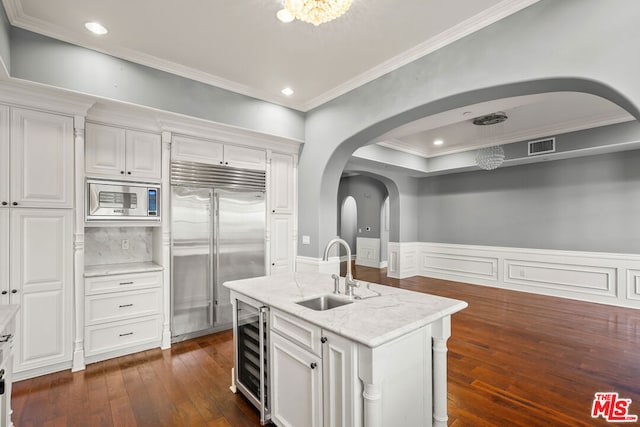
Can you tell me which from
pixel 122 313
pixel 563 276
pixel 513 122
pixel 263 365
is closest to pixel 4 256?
pixel 122 313

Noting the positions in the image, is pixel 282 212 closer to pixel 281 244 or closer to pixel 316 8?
pixel 281 244

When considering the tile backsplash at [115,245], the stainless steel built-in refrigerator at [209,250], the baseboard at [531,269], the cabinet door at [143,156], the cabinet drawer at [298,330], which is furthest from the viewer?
the baseboard at [531,269]

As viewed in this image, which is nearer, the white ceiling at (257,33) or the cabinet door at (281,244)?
the white ceiling at (257,33)

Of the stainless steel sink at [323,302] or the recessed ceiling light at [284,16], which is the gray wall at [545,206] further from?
the recessed ceiling light at [284,16]

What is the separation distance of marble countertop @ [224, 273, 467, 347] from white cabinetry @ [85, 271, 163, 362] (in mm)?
1415

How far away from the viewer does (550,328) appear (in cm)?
387

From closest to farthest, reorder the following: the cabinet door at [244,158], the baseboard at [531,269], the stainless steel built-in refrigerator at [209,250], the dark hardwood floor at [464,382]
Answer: the dark hardwood floor at [464,382] < the stainless steel built-in refrigerator at [209,250] < the cabinet door at [244,158] < the baseboard at [531,269]

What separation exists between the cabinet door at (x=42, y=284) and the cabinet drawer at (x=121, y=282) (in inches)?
6.3

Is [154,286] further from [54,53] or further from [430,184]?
[430,184]

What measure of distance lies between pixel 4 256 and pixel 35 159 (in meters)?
0.85

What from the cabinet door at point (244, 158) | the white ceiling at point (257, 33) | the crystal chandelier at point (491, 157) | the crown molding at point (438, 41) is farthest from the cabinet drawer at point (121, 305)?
the crystal chandelier at point (491, 157)

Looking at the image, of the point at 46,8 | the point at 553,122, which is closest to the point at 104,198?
the point at 46,8

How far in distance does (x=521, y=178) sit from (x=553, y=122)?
1.52 meters

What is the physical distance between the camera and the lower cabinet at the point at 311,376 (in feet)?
4.59
